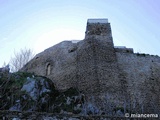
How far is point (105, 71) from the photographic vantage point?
564 inches

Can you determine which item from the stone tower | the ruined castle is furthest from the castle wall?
the stone tower

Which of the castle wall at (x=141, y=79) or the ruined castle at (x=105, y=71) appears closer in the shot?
the ruined castle at (x=105, y=71)

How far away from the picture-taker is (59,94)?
14.8 metres

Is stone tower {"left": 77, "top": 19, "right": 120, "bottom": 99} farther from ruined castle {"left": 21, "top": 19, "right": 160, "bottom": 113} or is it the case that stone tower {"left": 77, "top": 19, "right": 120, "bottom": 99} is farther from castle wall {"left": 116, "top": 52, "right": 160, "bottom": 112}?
castle wall {"left": 116, "top": 52, "right": 160, "bottom": 112}

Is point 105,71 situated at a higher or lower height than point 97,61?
lower

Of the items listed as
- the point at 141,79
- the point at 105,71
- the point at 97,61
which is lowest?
the point at 141,79

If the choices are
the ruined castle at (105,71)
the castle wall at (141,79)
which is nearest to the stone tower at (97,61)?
the ruined castle at (105,71)

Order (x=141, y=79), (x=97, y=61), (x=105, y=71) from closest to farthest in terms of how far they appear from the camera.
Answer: (x=105, y=71) < (x=97, y=61) < (x=141, y=79)

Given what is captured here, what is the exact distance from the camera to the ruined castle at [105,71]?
13656 millimetres

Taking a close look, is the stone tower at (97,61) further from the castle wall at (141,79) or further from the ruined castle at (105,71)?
the castle wall at (141,79)

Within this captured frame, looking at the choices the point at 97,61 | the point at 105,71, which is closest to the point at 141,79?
the point at 105,71

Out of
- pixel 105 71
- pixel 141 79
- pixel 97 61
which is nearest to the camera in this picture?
pixel 105 71

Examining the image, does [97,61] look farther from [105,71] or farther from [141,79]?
[141,79]

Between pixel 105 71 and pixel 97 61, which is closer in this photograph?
pixel 105 71
